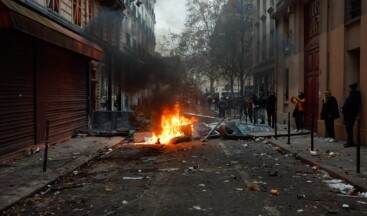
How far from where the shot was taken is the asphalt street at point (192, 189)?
604cm

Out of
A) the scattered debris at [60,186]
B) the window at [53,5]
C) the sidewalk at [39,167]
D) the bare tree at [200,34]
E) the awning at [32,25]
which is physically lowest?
the scattered debris at [60,186]

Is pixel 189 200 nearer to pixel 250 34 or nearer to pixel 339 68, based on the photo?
pixel 339 68

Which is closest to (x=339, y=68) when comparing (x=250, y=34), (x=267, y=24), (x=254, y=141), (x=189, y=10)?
(x=254, y=141)

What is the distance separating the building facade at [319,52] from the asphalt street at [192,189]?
3359 mm

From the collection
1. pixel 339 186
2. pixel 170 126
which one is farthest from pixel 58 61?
pixel 339 186

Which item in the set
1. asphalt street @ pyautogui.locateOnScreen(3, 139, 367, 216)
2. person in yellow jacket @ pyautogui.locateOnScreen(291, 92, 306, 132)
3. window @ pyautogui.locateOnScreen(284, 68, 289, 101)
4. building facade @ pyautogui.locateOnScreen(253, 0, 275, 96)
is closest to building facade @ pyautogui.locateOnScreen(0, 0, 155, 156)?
asphalt street @ pyautogui.locateOnScreen(3, 139, 367, 216)

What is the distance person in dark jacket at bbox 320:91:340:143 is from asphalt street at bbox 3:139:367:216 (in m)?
3.06

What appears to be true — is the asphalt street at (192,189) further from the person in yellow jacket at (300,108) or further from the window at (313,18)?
the window at (313,18)

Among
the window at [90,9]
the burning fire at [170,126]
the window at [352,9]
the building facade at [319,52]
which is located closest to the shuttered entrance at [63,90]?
the window at [90,9]

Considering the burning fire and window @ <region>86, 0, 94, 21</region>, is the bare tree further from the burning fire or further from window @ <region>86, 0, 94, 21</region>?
the burning fire

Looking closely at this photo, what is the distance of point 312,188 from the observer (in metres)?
7.49

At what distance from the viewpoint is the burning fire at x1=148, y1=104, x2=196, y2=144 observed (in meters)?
15.2

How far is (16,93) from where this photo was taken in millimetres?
11234

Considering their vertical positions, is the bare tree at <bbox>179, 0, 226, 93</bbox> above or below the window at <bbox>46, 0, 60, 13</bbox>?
above
